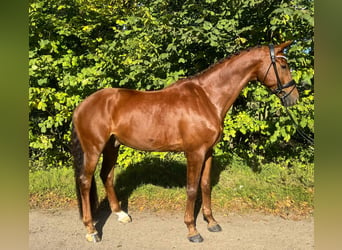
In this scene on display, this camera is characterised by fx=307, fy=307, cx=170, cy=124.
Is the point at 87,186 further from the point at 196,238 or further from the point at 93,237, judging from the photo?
the point at 196,238

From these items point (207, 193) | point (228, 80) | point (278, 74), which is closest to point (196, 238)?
point (207, 193)

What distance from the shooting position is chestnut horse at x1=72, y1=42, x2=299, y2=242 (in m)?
3.41

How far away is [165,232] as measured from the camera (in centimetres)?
375

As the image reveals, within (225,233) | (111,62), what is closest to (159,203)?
(225,233)

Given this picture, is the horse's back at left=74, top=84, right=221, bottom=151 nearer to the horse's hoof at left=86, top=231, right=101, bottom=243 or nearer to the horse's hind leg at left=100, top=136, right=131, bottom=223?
the horse's hind leg at left=100, top=136, right=131, bottom=223

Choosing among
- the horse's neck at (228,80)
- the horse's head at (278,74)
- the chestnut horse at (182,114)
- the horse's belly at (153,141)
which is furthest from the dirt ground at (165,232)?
the horse's head at (278,74)

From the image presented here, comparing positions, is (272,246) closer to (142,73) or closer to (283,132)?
(283,132)

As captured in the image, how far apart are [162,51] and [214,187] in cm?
258

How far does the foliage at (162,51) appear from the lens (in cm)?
497

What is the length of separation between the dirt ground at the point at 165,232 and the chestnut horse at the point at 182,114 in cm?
18
